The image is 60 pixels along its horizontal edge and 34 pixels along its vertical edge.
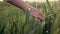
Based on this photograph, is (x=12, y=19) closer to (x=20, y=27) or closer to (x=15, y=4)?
(x=20, y=27)

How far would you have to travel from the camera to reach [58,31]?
480mm

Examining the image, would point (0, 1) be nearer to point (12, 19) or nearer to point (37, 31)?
point (12, 19)

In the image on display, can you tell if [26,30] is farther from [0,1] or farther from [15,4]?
[0,1]

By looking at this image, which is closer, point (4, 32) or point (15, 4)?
point (4, 32)

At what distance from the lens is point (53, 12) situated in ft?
1.90

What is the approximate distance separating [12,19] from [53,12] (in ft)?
0.50

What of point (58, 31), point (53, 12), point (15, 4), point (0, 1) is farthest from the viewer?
point (0, 1)

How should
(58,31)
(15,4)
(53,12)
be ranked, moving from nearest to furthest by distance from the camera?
(58,31)
(53,12)
(15,4)

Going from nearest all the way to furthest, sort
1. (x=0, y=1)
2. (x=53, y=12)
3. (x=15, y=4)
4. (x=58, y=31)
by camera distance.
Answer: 1. (x=58, y=31)
2. (x=53, y=12)
3. (x=15, y=4)
4. (x=0, y=1)

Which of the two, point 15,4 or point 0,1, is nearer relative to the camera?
point 15,4

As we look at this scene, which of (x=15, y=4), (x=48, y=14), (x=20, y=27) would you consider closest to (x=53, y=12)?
(x=48, y=14)

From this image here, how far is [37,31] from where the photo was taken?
20.5 inches

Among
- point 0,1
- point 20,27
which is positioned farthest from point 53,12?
point 0,1

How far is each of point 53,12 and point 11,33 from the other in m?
0.17
